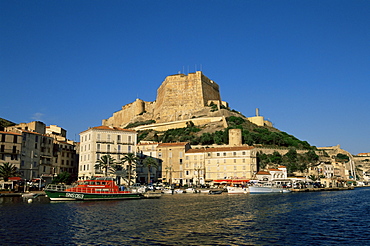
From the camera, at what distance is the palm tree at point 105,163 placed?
2432 inches

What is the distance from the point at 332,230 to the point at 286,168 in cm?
6278

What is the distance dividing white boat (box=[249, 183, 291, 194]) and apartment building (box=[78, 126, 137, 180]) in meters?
22.7

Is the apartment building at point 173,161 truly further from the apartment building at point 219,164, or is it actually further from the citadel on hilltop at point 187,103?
the citadel on hilltop at point 187,103

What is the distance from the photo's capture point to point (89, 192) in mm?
45375

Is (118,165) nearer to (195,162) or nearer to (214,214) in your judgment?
(195,162)

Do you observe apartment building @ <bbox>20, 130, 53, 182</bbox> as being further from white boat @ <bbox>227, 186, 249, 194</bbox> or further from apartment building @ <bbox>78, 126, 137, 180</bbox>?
white boat @ <bbox>227, 186, 249, 194</bbox>

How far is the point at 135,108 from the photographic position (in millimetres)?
154125

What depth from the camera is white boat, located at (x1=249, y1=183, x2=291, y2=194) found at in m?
65.5

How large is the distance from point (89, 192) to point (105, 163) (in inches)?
679

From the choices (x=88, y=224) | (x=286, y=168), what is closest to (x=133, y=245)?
(x=88, y=224)

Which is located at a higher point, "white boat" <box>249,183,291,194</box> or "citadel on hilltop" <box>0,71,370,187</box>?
"citadel on hilltop" <box>0,71,370,187</box>

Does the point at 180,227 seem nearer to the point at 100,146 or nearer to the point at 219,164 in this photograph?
the point at 100,146

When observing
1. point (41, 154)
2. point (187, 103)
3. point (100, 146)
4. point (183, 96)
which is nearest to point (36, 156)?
point (41, 154)

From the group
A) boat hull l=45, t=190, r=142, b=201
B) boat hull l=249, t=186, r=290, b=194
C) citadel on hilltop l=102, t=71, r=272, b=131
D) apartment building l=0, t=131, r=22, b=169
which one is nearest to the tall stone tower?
citadel on hilltop l=102, t=71, r=272, b=131
